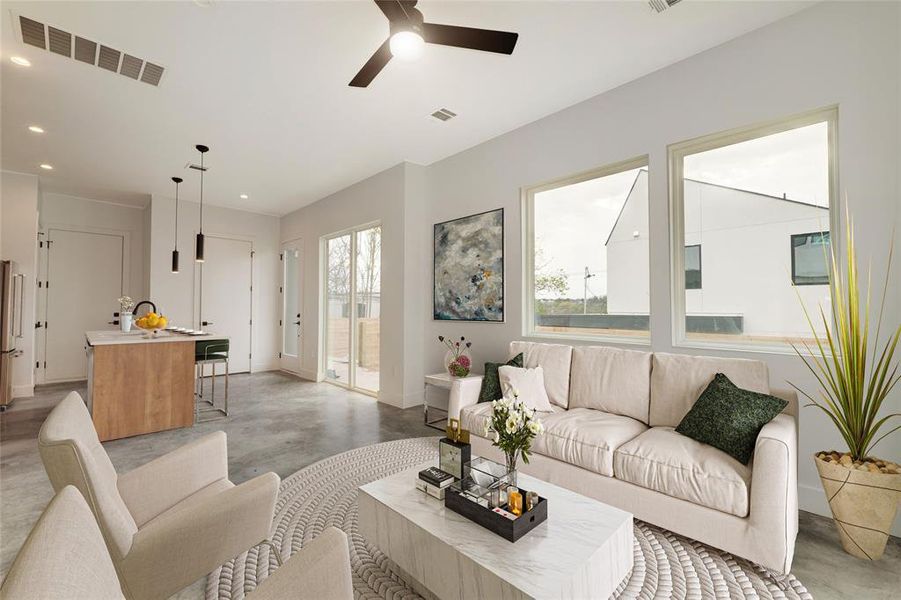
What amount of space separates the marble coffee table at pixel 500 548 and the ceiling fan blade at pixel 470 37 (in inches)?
83.9

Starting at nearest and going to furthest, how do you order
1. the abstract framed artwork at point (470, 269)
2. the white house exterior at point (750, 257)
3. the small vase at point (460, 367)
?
the white house exterior at point (750, 257)
the small vase at point (460, 367)
the abstract framed artwork at point (470, 269)

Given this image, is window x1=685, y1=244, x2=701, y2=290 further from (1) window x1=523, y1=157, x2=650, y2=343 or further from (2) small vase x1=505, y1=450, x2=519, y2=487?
(2) small vase x1=505, y1=450, x2=519, y2=487

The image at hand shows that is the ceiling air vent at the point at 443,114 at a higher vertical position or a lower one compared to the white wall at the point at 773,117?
higher

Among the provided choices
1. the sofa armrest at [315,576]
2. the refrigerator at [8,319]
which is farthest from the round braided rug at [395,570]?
the refrigerator at [8,319]

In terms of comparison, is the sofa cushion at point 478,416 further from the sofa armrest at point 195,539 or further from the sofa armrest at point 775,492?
the sofa armrest at point 195,539

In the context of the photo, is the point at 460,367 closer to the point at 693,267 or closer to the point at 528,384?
the point at 528,384

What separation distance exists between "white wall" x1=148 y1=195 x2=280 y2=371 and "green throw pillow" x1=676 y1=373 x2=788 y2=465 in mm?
7107

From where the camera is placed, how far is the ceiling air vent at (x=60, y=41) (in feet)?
8.65

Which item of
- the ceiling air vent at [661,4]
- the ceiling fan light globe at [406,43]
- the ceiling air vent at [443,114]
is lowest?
the ceiling fan light globe at [406,43]

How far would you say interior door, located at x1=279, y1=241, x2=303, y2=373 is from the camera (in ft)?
23.9

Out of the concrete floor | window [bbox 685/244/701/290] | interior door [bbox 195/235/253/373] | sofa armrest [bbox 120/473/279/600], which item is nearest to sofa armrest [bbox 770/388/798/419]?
the concrete floor

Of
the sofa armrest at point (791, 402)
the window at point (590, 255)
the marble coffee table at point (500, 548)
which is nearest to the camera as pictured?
the marble coffee table at point (500, 548)

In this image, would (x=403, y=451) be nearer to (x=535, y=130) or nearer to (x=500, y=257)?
(x=500, y=257)

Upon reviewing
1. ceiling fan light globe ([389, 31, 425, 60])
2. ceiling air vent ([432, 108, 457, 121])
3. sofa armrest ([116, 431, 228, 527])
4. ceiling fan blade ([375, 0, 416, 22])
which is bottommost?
sofa armrest ([116, 431, 228, 527])
